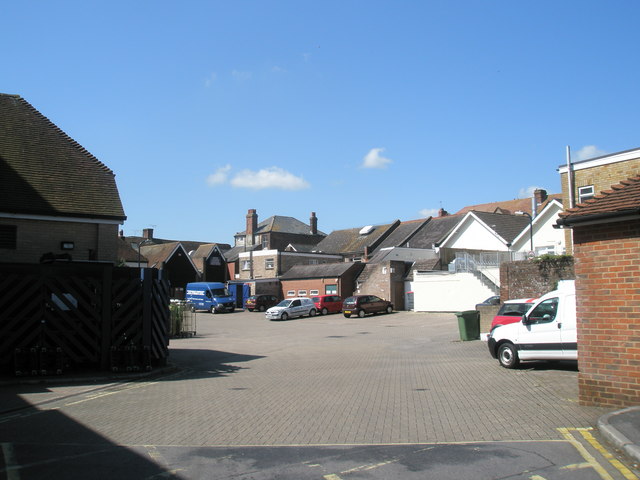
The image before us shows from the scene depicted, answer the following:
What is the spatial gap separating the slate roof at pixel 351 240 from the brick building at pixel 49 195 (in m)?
44.4

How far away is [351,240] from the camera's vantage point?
6719 centimetres

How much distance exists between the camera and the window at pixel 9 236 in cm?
1762

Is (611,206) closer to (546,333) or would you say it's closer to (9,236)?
(546,333)

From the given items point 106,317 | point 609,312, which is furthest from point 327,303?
point 609,312

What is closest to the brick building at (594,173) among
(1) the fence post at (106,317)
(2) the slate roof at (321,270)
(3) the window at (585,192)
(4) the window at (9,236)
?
(3) the window at (585,192)

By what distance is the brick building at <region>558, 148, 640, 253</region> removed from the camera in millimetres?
25109

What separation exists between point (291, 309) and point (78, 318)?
91.6 feet

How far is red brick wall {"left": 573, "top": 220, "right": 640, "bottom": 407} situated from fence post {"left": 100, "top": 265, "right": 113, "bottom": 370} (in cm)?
1096

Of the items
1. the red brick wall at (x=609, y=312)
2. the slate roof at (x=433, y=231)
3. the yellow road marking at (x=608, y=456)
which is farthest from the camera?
the slate roof at (x=433, y=231)

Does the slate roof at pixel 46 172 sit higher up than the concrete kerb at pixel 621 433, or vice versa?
the slate roof at pixel 46 172

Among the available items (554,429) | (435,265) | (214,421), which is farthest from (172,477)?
(435,265)

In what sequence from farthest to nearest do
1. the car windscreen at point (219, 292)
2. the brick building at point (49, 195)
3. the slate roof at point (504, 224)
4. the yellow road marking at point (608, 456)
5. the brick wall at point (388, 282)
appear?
the car windscreen at point (219, 292), the slate roof at point (504, 224), the brick wall at point (388, 282), the brick building at point (49, 195), the yellow road marking at point (608, 456)

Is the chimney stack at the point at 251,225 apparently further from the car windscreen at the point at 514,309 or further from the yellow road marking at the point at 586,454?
the yellow road marking at the point at 586,454

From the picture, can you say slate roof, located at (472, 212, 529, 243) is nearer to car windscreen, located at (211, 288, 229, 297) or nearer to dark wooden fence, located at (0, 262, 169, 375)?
car windscreen, located at (211, 288, 229, 297)
